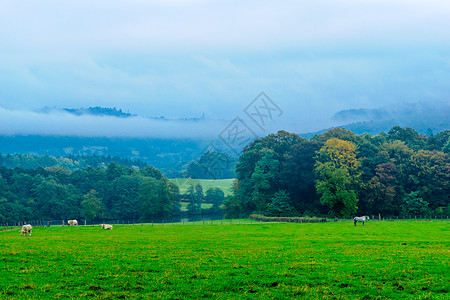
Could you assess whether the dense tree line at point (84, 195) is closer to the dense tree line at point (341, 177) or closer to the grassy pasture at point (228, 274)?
the dense tree line at point (341, 177)

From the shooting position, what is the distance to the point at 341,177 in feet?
274

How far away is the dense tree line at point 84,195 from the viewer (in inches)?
4616

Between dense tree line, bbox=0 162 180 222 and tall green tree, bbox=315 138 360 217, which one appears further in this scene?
dense tree line, bbox=0 162 180 222

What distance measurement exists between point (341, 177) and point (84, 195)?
7116cm

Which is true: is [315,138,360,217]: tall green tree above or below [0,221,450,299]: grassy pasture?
above

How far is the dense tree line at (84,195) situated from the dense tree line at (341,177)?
21.8 meters

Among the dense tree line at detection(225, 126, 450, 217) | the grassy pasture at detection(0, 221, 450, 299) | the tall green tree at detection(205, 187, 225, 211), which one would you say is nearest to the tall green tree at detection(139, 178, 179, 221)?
the dense tree line at detection(225, 126, 450, 217)

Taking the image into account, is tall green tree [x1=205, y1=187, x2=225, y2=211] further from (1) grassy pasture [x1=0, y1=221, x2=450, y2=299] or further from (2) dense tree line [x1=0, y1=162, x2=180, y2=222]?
(1) grassy pasture [x1=0, y1=221, x2=450, y2=299]

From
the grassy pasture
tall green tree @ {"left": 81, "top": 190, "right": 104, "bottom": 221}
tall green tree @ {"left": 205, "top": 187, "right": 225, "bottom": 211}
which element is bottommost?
the grassy pasture

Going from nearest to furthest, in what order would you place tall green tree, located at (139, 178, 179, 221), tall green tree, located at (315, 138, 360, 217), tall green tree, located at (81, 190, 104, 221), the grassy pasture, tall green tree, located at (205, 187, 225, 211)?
the grassy pasture, tall green tree, located at (315, 138, 360, 217), tall green tree, located at (139, 178, 179, 221), tall green tree, located at (81, 190, 104, 221), tall green tree, located at (205, 187, 225, 211)

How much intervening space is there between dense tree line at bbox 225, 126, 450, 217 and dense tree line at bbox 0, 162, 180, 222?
21.8 meters

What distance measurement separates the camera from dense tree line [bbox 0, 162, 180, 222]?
11725cm

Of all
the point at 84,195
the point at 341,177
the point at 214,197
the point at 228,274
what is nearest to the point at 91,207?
the point at 84,195

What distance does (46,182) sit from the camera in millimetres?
126625
